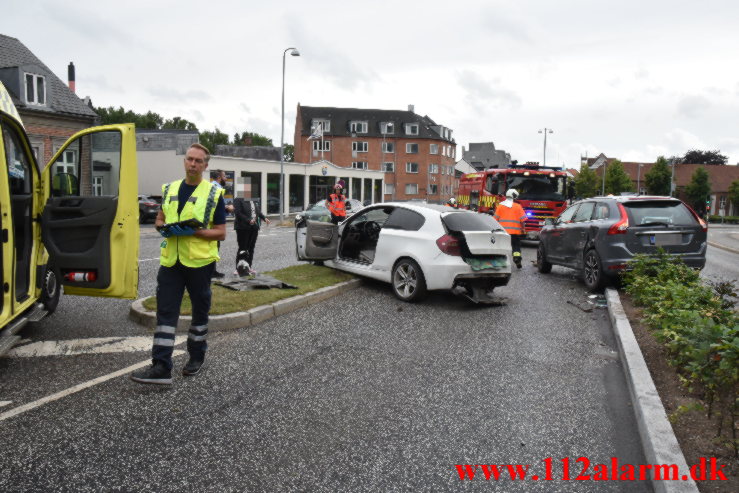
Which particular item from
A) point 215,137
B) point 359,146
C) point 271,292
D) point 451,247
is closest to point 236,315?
point 271,292

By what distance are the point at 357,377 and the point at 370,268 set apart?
443 cm

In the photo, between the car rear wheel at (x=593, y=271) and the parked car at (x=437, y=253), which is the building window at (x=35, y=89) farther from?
the car rear wheel at (x=593, y=271)

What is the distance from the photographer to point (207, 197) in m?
4.96

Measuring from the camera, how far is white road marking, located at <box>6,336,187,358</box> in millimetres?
5656

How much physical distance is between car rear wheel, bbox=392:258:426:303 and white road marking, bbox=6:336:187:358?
348 cm

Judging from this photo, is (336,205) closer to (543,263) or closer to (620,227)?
(543,263)

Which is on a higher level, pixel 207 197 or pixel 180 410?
pixel 207 197

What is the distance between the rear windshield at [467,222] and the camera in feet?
27.9

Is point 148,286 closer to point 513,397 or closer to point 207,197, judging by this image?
point 207,197

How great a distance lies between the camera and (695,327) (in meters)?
4.52

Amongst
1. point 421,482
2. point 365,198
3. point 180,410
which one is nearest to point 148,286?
point 180,410

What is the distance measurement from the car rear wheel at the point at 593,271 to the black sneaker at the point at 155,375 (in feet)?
24.0

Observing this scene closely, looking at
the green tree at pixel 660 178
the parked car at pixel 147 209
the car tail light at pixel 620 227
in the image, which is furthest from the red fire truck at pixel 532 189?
the green tree at pixel 660 178

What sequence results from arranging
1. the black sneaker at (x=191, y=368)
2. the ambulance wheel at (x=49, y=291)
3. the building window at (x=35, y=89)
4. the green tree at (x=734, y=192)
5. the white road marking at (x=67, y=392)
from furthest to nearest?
the green tree at (x=734, y=192), the building window at (x=35, y=89), the ambulance wheel at (x=49, y=291), the black sneaker at (x=191, y=368), the white road marking at (x=67, y=392)
